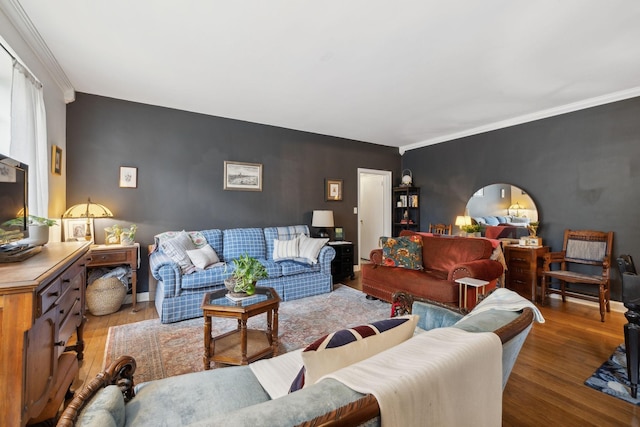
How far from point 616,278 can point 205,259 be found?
4.92 m

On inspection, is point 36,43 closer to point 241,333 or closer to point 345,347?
point 241,333

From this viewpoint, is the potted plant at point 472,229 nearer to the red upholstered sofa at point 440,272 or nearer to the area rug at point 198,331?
the red upholstered sofa at point 440,272

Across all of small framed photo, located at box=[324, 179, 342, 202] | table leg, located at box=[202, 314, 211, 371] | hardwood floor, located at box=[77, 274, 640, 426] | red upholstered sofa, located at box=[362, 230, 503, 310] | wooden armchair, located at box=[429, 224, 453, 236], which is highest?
small framed photo, located at box=[324, 179, 342, 202]

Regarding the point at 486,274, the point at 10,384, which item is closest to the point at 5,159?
the point at 10,384

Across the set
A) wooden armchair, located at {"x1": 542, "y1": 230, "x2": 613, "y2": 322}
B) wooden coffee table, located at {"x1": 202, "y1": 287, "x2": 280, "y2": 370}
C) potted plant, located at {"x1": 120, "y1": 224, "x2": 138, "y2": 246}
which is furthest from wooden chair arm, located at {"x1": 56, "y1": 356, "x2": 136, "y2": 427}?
wooden armchair, located at {"x1": 542, "y1": 230, "x2": 613, "y2": 322}

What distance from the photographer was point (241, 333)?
212 cm

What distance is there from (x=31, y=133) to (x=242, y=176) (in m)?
2.36

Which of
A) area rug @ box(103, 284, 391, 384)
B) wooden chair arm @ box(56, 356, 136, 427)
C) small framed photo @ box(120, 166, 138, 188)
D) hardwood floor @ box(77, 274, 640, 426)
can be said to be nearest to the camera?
wooden chair arm @ box(56, 356, 136, 427)

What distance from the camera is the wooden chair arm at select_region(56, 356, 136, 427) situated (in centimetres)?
71

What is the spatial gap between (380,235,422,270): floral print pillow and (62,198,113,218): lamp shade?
133 inches

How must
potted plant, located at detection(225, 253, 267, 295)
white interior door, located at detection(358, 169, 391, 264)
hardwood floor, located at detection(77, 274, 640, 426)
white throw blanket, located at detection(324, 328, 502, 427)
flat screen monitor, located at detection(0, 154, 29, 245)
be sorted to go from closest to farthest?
white throw blanket, located at detection(324, 328, 502, 427) < flat screen monitor, located at detection(0, 154, 29, 245) < hardwood floor, located at detection(77, 274, 640, 426) < potted plant, located at detection(225, 253, 267, 295) < white interior door, located at detection(358, 169, 391, 264)

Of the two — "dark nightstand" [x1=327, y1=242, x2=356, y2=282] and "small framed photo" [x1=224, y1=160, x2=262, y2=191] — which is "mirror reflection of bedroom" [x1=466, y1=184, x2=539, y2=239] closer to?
"dark nightstand" [x1=327, y1=242, x2=356, y2=282]

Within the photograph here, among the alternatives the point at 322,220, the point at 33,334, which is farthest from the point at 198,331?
the point at 322,220

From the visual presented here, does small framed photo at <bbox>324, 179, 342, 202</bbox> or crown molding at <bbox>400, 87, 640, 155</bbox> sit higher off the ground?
crown molding at <bbox>400, 87, 640, 155</bbox>
